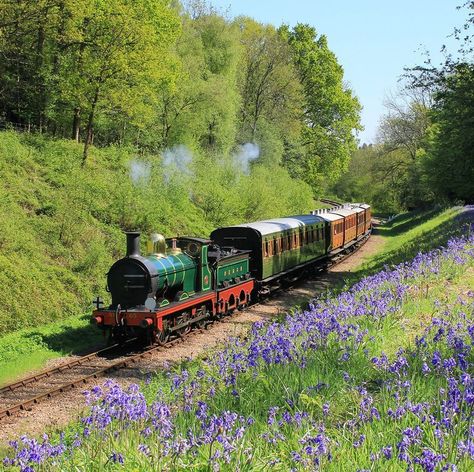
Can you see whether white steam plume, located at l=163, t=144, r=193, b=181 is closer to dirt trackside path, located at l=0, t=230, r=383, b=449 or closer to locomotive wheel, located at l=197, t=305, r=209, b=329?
dirt trackside path, located at l=0, t=230, r=383, b=449

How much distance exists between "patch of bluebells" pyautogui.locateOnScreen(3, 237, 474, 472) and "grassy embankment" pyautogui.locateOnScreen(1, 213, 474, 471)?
0.06 feet

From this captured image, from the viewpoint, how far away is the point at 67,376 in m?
13.3

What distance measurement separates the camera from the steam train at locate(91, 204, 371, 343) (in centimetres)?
1499

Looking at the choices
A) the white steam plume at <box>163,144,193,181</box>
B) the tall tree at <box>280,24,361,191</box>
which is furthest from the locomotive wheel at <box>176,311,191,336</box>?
the tall tree at <box>280,24,361,191</box>

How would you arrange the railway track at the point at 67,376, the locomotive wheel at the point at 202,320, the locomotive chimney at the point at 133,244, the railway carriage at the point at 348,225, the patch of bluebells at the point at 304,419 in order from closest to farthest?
1. the patch of bluebells at the point at 304,419
2. the railway track at the point at 67,376
3. the locomotive chimney at the point at 133,244
4. the locomotive wheel at the point at 202,320
5. the railway carriage at the point at 348,225

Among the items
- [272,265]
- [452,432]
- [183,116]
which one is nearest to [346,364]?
[452,432]

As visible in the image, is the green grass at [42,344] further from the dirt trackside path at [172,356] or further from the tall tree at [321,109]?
the tall tree at [321,109]

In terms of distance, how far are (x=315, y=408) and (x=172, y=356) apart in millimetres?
8717

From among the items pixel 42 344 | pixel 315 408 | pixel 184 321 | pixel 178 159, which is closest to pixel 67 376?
pixel 42 344

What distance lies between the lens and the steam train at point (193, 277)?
49.2ft

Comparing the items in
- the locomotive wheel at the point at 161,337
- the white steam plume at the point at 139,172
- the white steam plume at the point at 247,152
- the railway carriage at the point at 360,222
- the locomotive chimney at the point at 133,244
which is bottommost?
the locomotive wheel at the point at 161,337

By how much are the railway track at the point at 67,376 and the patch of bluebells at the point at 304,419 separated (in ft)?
14.7

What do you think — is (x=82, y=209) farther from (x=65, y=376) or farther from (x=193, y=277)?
(x=65, y=376)

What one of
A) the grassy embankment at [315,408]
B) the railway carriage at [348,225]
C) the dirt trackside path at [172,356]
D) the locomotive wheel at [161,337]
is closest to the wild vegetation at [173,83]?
the railway carriage at [348,225]
